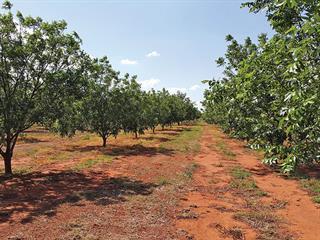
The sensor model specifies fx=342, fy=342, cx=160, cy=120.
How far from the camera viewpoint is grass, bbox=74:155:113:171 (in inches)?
1091

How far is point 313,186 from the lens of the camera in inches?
825

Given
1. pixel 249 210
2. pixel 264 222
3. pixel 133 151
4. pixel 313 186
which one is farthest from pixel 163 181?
pixel 133 151

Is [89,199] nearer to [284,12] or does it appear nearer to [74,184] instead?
[74,184]

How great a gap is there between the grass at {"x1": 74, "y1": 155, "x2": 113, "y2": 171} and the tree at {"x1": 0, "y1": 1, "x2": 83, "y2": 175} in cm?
565

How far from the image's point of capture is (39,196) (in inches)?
705

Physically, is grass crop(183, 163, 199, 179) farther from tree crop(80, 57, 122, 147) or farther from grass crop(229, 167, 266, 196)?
tree crop(80, 57, 122, 147)

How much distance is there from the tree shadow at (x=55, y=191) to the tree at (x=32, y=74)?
3.51 metres

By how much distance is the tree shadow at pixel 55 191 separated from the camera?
613 inches

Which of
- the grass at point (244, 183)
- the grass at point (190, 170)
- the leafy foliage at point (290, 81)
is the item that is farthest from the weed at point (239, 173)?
the leafy foliage at point (290, 81)

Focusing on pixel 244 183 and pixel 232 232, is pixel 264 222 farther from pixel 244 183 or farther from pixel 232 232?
pixel 244 183

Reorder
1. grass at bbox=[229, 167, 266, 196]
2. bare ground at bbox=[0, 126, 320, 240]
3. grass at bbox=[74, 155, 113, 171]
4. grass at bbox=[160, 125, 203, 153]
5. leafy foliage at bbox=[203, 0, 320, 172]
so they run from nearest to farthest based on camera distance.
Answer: leafy foliage at bbox=[203, 0, 320, 172] → bare ground at bbox=[0, 126, 320, 240] → grass at bbox=[229, 167, 266, 196] → grass at bbox=[74, 155, 113, 171] → grass at bbox=[160, 125, 203, 153]

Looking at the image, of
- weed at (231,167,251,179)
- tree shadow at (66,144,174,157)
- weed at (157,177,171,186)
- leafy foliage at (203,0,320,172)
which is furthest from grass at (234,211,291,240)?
tree shadow at (66,144,174,157)

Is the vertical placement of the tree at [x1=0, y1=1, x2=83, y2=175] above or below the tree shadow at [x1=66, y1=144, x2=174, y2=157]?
above

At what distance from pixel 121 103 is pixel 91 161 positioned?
13.4 meters
